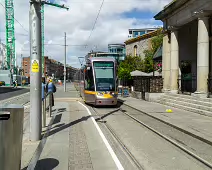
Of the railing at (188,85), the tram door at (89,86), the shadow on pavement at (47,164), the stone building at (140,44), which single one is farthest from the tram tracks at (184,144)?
the stone building at (140,44)

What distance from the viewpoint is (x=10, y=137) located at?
427cm

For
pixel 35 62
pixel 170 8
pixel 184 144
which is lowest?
pixel 184 144

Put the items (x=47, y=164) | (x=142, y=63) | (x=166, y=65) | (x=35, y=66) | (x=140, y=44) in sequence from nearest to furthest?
(x=47, y=164), (x=35, y=66), (x=166, y=65), (x=142, y=63), (x=140, y=44)

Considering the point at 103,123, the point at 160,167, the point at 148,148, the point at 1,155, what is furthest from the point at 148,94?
the point at 1,155

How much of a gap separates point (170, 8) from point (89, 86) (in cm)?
807

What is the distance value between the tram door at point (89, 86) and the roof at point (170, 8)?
717 cm

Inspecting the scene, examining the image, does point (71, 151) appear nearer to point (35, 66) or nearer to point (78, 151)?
point (78, 151)

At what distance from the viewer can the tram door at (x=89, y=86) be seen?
666 inches

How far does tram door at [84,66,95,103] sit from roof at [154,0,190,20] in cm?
717

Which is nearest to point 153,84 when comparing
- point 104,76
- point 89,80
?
point 104,76

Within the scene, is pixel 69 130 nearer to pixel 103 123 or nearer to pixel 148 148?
pixel 103 123

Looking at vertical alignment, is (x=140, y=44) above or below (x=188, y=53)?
above

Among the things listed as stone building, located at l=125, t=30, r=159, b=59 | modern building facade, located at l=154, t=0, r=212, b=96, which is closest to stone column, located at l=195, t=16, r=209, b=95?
modern building facade, located at l=154, t=0, r=212, b=96

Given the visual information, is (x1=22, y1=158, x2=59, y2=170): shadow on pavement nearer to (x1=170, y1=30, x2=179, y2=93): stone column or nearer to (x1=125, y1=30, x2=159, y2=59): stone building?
(x1=170, y1=30, x2=179, y2=93): stone column
